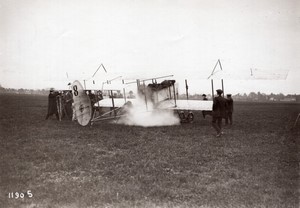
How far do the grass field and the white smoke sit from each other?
153 inches

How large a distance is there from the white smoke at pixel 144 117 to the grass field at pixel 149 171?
12.8 ft

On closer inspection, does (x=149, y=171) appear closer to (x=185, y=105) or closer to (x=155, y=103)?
(x=155, y=103)

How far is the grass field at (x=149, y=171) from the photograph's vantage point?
4973mm

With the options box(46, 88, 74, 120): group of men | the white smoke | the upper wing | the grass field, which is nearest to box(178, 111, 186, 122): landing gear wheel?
the white smoke

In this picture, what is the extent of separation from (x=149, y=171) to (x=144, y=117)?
809 cm

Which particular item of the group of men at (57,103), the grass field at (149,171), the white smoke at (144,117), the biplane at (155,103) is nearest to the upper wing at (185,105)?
the biplane at (155,103)

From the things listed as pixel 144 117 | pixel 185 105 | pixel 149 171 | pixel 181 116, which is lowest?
pixel 149 171

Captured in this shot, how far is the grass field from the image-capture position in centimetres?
497

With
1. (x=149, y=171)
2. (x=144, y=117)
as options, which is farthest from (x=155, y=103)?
(x=149, y=171)

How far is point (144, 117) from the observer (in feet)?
47.2

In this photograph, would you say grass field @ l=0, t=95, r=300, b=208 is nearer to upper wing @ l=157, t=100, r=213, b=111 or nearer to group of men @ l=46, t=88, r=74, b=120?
upper wing @ l=157, t=100, r=213, b=111

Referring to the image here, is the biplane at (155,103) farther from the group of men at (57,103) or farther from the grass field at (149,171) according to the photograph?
the grass field at (149,171)

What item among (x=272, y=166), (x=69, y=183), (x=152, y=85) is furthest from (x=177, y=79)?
(x=69, y=183)

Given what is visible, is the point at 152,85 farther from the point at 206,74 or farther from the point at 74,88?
the point at 74,88
